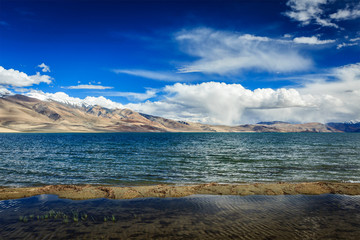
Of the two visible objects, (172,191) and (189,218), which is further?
(172,191)

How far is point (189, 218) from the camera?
534 inches

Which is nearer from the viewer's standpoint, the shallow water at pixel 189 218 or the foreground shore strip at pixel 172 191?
the shallow water at pixel 189 218

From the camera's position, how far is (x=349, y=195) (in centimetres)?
1839

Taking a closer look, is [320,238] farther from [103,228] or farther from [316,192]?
[103,228]

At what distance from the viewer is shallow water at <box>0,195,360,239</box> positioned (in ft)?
37.8

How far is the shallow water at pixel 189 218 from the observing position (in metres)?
11.5

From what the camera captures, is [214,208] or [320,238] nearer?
[320,238]

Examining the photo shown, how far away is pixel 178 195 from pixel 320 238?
1048 centimetres

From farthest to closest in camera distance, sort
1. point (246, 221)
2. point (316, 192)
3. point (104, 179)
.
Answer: point (104, 179), point (316, 192), point (246, 221)

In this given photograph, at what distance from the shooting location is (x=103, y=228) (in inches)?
480

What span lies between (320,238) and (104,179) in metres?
22.4

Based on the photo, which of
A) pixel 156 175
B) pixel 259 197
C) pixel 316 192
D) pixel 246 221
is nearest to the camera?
pixel 246 221

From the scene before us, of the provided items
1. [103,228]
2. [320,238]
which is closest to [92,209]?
[103,228]

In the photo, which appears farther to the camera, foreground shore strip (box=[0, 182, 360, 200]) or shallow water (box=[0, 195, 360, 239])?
foreground shore strip (box=[0, 182, 360, 200])
